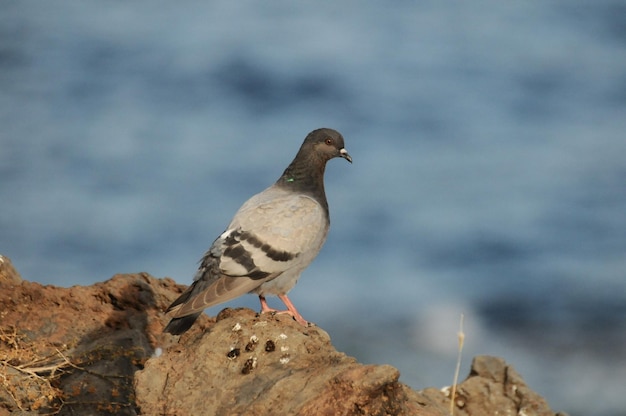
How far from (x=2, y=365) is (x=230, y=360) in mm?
4182

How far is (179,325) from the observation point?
1007cm

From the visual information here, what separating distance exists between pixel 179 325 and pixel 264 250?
1.43 metres

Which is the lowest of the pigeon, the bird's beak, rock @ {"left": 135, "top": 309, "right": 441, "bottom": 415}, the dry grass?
rock @ {"left": 135, "top": 309, "right": 441, "bottom": 415}

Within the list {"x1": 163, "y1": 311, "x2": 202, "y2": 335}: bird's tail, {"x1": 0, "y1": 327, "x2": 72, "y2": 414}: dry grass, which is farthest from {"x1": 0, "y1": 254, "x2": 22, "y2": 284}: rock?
{"x1": 163, "y1": 311, "x2": 202, "y2": 335}: bird's tail

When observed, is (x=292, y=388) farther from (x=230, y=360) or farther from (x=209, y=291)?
(x=209, y=291)

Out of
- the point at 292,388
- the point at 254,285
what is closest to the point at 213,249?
the point at 254,285

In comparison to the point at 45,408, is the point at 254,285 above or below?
above

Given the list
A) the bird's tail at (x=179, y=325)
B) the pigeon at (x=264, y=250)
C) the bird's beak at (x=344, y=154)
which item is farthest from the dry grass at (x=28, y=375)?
the bird's beak at (x=344, y=154)

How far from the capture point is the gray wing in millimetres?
10438

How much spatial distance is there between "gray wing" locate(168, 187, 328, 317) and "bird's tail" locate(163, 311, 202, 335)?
0.09 meters

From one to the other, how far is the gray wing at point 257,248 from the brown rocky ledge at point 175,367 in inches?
18.8

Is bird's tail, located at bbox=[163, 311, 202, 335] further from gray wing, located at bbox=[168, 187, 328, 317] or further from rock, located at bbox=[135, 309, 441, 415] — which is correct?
rock, located at bbox=[135, 309, 441, 415]

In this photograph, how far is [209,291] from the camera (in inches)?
406

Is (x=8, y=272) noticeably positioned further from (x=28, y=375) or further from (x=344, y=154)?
(x=344, y=154)
